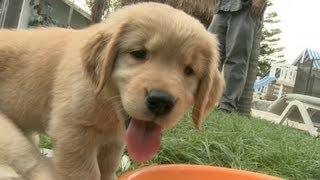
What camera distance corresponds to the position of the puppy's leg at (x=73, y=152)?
2.49 m

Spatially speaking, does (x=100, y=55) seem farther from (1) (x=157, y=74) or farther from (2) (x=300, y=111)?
(2) (x=300, y=111)

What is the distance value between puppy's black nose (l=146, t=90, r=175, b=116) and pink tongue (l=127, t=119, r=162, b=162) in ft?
0.58

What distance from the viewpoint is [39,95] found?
2785 millimetres

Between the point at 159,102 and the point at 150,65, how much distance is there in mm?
226

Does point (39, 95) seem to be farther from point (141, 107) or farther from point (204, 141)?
point (204, 141)

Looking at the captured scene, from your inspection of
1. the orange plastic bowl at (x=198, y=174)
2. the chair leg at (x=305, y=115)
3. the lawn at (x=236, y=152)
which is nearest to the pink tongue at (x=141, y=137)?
the orange plastic bowl at (x=198, y=174)

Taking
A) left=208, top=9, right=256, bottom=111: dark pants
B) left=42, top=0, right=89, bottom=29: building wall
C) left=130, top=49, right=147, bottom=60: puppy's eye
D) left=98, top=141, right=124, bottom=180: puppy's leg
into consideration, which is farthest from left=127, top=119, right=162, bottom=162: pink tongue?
left=42, top=0, right=89, bottom=29: building wall

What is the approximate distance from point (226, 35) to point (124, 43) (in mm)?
5020

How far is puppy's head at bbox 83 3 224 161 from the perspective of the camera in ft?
7.36

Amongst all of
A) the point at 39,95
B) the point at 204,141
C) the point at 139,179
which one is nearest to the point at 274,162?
the point at 204,141

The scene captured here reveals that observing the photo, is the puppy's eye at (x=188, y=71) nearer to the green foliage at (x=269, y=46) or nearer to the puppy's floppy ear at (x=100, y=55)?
the puppy's floppy ear at (x=100, y=55)

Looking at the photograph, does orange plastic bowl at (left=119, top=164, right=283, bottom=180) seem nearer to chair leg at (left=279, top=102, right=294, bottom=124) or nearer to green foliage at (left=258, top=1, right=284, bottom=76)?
chair leg at (left=279, top=102, right=294, bottom=124)

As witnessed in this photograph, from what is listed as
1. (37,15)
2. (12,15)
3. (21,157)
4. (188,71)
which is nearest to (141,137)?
(188,71)

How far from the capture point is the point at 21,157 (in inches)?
84.4
